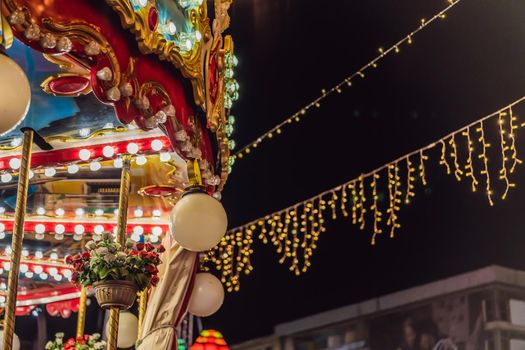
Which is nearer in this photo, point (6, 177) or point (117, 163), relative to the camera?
point (117, 163)

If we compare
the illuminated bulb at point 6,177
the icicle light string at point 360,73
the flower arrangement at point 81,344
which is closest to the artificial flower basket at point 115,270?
the flower arrangement at point 81,344

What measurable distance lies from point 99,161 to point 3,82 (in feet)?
8.70

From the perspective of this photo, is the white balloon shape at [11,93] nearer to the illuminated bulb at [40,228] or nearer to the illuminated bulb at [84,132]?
the illuminated bulb at [84,132]

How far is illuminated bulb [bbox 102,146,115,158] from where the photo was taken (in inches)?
212

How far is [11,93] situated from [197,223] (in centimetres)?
179

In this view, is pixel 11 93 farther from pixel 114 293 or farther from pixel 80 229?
pixel 80 229

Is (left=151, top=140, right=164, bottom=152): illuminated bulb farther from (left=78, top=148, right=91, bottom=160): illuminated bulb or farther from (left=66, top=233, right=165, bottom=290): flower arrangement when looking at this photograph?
(left=66, top=233, right=165, bottom=290): flower arrangement

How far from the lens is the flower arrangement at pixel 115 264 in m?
4.49

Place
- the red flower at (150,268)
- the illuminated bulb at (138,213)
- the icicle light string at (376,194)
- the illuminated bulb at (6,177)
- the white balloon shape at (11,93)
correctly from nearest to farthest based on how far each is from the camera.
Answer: the white balloon shape at (11,93), the red flower at (150,268), the illuminated bulb at (6,177), the illuminated bulb at (138,213), the icicle light string at (376,194)

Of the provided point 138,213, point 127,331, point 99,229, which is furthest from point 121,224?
point 99,229

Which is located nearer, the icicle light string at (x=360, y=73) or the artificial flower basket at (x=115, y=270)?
the artificial flower basket at (x=115, y=270)

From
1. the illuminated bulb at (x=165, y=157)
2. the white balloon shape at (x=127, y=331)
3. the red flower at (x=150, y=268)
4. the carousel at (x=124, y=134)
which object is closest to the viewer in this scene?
the carousel at (x=124, y=134)

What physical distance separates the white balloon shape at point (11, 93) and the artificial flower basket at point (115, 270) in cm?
166

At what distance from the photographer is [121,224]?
5191 millimetres
